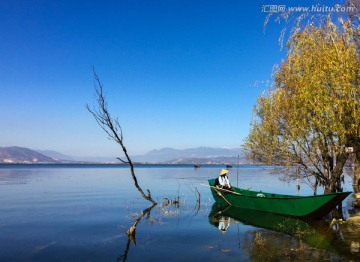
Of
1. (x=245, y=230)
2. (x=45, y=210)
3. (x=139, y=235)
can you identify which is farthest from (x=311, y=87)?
(x=45, y=210)

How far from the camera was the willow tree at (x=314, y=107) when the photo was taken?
19266 millimetres

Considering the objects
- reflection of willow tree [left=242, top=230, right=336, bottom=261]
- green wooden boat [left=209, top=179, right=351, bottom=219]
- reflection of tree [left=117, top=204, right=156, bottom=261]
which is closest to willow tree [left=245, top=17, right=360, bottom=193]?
green wooden boat [left=209, top=179, right=351, bottom=219]

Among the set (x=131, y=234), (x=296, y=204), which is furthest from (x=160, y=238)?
(x=296, y=204)

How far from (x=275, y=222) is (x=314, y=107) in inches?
298

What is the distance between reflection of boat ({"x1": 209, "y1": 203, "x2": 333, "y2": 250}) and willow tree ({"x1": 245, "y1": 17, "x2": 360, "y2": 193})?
178 inches

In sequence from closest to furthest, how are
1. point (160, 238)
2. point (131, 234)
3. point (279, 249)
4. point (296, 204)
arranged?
point (279, 249) < point (160, 238) < point (131, 234) < point (296, 204)

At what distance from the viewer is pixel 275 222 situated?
2200 cm

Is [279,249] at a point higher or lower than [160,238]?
higher

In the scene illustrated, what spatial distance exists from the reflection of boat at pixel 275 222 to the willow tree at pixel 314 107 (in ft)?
14.8

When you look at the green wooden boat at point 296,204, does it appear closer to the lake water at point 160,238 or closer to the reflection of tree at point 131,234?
the lake water at point 160,238

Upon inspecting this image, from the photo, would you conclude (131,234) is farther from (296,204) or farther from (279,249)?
(296,204)

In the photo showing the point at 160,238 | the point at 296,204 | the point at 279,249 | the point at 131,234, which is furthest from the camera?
the point at 296,204

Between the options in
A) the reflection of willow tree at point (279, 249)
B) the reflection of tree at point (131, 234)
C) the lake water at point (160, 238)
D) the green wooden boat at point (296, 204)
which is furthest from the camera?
the green wooden boat at point (296, 204)

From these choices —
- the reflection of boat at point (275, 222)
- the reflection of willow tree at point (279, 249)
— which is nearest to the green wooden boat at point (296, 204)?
the reflection of boat at point (275, 222)
